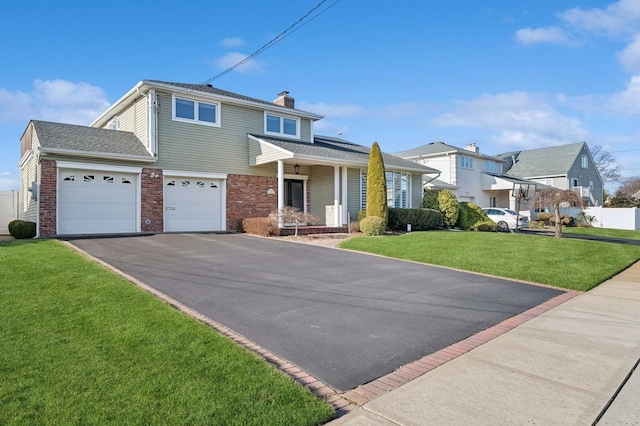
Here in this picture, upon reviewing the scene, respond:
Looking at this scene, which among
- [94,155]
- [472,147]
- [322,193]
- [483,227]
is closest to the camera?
[94,155]

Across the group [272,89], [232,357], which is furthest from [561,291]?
[272,89]

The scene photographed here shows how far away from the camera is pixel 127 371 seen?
135 inches

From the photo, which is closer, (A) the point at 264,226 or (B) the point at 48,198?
(B) the point at 48,198

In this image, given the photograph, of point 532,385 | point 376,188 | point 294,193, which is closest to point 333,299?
point 532,385

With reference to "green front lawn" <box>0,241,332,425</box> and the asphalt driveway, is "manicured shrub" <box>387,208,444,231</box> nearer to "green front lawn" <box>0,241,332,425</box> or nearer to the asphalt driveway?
the asphalt driveway

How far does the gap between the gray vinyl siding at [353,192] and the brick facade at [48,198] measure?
12040 millimetres

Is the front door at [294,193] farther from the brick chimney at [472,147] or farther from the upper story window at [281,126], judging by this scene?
the brick chimney at [472,147]

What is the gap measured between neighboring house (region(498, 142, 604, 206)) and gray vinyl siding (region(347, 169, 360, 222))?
28030 mm

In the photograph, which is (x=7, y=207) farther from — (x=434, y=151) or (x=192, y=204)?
(x=434, y=151)

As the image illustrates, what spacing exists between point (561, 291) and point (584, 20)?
1096 centimetres

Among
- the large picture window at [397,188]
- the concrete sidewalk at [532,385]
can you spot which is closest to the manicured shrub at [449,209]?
the large picture window at [397,188]

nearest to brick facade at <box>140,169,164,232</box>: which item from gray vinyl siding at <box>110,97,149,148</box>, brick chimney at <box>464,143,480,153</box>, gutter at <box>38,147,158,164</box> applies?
gutter at <box>38,147,158,164</box>

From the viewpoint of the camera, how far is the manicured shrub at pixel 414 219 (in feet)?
61.9

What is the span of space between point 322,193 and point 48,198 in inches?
445
